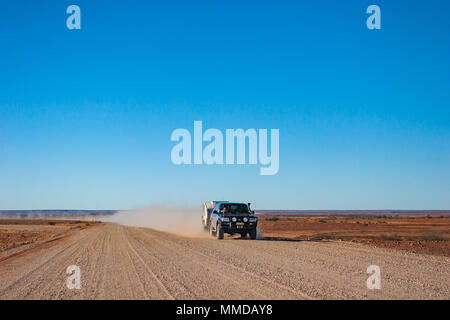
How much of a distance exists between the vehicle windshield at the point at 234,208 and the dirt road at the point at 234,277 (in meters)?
9.56

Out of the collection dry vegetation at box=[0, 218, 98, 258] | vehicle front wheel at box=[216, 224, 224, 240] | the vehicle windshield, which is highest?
the vehicle windshield

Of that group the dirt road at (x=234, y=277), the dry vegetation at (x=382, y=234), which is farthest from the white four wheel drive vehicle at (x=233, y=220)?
the dirt road at (x=234, y=277)

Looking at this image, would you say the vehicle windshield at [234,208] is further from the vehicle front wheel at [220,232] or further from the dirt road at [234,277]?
the dirt road at [234,277]

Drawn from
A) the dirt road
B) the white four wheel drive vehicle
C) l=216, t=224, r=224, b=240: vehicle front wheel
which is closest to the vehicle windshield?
the white four wheel drive vehicle

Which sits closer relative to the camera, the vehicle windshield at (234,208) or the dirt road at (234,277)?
the dirt road at (234,277)

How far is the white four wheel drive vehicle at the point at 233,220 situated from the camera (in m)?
26.0

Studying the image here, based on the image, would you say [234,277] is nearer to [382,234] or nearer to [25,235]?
[382,234]

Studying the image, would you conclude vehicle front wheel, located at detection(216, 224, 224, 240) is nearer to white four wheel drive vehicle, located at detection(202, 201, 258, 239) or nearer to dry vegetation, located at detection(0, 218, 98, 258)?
white four wheel drive vehicle, located at detection(202, 201, 258, 239)

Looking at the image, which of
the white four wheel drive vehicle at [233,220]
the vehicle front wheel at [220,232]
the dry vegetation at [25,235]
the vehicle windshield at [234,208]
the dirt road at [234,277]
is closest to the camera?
the dirt road at [234,277]

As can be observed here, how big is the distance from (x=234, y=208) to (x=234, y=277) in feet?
52.4

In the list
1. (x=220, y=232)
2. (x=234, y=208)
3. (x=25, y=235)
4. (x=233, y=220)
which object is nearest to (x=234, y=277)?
(x=233, y=220)

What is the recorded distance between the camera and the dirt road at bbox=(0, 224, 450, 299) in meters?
9.15
